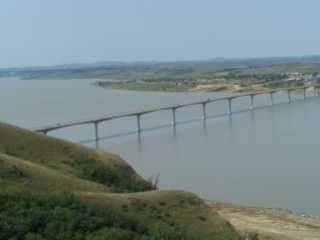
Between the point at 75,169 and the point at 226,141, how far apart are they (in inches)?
890

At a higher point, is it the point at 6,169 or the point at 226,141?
the point at 6,169

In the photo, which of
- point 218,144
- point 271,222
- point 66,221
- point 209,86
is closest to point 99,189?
point 66,221

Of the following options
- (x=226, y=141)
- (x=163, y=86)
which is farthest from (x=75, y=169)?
(x=163, y=86)

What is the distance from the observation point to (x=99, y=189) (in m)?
15.3

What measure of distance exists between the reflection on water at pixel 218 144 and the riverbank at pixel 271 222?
5.22ft

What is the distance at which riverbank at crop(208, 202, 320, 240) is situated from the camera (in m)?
17.2

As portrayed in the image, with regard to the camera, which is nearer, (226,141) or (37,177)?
(37,177)

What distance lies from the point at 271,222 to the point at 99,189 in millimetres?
6294

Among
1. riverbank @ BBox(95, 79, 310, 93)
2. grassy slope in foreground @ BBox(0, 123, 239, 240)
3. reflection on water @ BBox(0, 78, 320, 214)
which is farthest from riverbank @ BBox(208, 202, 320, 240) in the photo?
riverbank @ BBox(95, 79, 310, 93)

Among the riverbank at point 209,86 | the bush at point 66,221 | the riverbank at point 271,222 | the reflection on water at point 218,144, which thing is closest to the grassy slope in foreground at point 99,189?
the bush at point 66,221

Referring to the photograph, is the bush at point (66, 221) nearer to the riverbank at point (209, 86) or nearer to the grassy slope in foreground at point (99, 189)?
the grassy slope in foreground at point (99, 189)

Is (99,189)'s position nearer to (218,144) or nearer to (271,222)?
(271,222)

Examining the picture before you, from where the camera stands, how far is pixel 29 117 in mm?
54000

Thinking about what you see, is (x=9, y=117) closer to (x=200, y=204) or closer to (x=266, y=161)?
(x=266, y=161)
